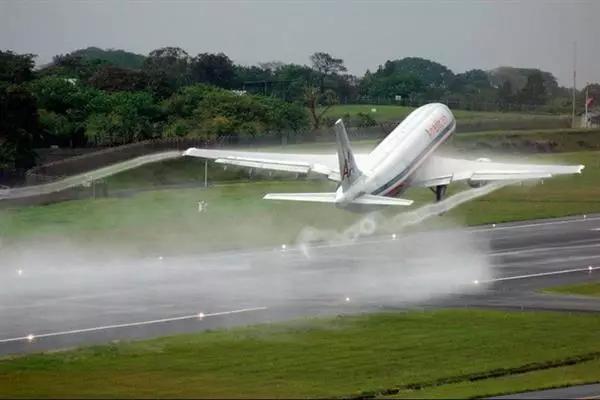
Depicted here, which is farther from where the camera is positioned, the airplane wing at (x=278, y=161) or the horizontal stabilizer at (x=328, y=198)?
the airplane wing at (x=278, y=161)

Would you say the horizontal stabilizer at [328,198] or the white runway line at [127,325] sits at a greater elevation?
the horizontal stabilizer at [328,198]

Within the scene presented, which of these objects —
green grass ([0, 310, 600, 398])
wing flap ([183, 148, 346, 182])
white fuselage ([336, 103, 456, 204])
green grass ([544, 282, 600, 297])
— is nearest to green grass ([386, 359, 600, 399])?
green grass ([0, 310, 600, 398])

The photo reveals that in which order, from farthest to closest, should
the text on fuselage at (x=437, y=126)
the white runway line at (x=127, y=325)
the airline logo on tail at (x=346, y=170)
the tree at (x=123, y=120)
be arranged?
the tree at (x=123, y=120) → the text on fuselage at (x=437, y=126) → the airline logo on tail at (x=346, y=170) → the white runway line at (x=127, y=325)

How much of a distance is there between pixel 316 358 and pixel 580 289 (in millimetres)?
32756

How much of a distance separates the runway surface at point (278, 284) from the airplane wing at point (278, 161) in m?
12.8

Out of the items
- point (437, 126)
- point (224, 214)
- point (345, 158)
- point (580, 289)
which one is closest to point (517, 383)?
point (580, 289)

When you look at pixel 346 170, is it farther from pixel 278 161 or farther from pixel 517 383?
pixel 517 383

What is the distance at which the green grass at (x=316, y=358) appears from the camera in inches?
2579

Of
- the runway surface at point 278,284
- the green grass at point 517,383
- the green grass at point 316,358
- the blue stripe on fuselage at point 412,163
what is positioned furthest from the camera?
the blue stripe on fuselage at point 412,163

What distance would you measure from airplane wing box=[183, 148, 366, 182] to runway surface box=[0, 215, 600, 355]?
12765mm

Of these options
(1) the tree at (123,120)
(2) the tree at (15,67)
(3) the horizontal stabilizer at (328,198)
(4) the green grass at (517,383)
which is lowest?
(4) the green grass at (517,383)

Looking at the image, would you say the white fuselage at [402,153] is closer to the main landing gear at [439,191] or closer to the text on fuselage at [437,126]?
the text on fuselage at [437,126]

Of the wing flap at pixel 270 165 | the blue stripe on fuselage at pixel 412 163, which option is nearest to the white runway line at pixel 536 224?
the blue stripe on fuselage at pixel 412 163

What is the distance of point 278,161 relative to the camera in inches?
5615
